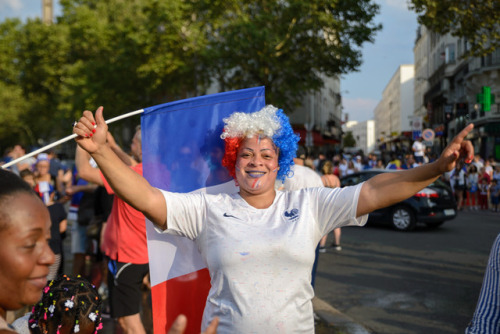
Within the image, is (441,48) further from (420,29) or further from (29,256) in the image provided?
(29,256)

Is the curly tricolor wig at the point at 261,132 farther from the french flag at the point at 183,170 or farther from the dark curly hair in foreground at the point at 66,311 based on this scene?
the dark curly hair in foreground at the point at 66,311

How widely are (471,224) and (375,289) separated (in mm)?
7620

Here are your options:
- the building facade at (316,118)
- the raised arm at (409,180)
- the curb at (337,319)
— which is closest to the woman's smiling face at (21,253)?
the raised arm at (409,180)

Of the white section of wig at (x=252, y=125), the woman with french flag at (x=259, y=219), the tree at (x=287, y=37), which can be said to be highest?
the tree at (x=287, y=37)

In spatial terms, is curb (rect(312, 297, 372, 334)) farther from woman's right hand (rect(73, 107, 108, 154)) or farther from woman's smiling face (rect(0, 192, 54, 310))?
woman's smiling face (rect(0, 192, 54, 310))

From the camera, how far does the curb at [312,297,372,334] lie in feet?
17.9

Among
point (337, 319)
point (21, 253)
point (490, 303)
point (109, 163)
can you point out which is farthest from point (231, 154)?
point (337, 319)

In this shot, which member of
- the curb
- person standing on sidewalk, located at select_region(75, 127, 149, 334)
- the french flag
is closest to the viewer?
the french flag

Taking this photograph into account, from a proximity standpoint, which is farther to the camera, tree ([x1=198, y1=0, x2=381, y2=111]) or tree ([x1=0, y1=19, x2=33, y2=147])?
tree ([x1=0, y1=19, x2=33, y2=147])

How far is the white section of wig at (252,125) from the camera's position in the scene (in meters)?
2.73

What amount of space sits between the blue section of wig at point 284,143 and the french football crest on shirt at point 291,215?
0.40m

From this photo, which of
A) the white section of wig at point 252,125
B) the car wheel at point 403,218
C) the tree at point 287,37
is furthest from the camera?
the tree at point 287,37

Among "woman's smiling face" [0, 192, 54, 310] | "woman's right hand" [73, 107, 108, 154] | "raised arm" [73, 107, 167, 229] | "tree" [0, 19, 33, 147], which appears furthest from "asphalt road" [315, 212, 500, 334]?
"tree" [0, 19, 33, 147]

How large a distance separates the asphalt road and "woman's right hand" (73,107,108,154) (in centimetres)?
434
